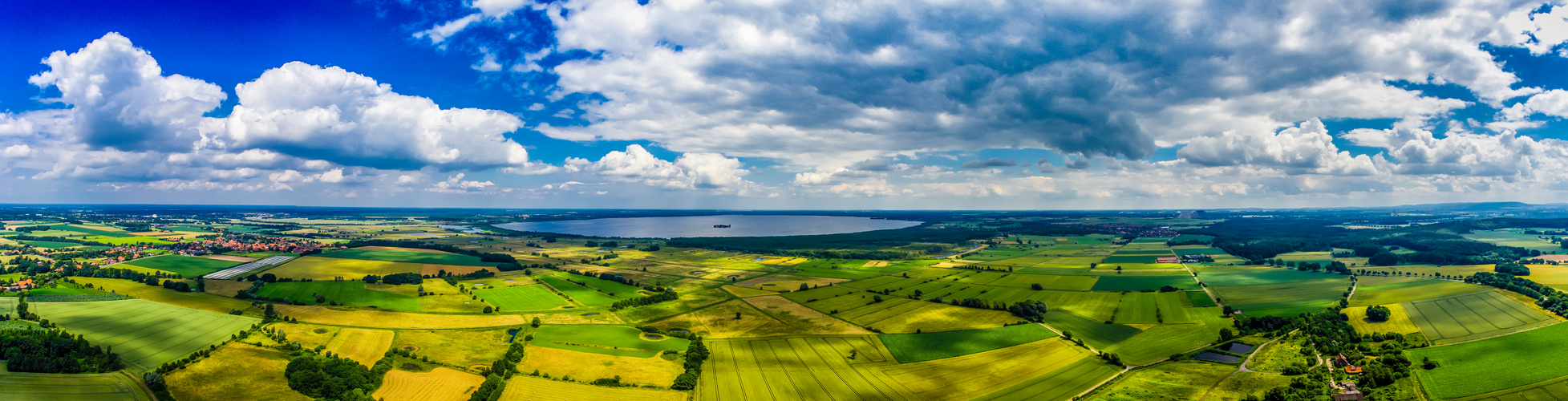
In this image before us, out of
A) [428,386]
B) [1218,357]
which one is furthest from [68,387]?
[1218,357]

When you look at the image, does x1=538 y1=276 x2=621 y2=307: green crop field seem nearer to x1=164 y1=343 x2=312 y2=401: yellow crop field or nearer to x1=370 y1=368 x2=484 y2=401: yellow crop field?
x1=370 y1=368 x2=484 y2=401: yellow crop field

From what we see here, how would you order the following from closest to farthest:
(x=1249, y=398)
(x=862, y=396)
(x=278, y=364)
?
1. (x=1249, y=398)
2. (x=862, y=396)
3. (x=278, y=364)

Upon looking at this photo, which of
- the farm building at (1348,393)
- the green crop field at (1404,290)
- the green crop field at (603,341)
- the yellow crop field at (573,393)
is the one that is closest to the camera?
the farm building at (1348,393)

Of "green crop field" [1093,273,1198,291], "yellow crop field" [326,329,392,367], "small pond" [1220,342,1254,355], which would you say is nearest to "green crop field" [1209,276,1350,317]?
"green crop field" [1093,273,1198,291]

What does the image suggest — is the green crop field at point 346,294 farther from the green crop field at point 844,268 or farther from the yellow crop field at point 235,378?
the green crop field at point 844,268

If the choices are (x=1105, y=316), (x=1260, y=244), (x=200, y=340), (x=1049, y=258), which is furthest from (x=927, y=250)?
(x=200, y=340)

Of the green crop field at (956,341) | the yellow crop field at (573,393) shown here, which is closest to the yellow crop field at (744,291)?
the green crop field at (956,341)

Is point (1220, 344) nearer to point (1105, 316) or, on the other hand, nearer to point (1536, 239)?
point (1105, 316)

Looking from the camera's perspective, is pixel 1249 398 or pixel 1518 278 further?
pixel 1518 278
